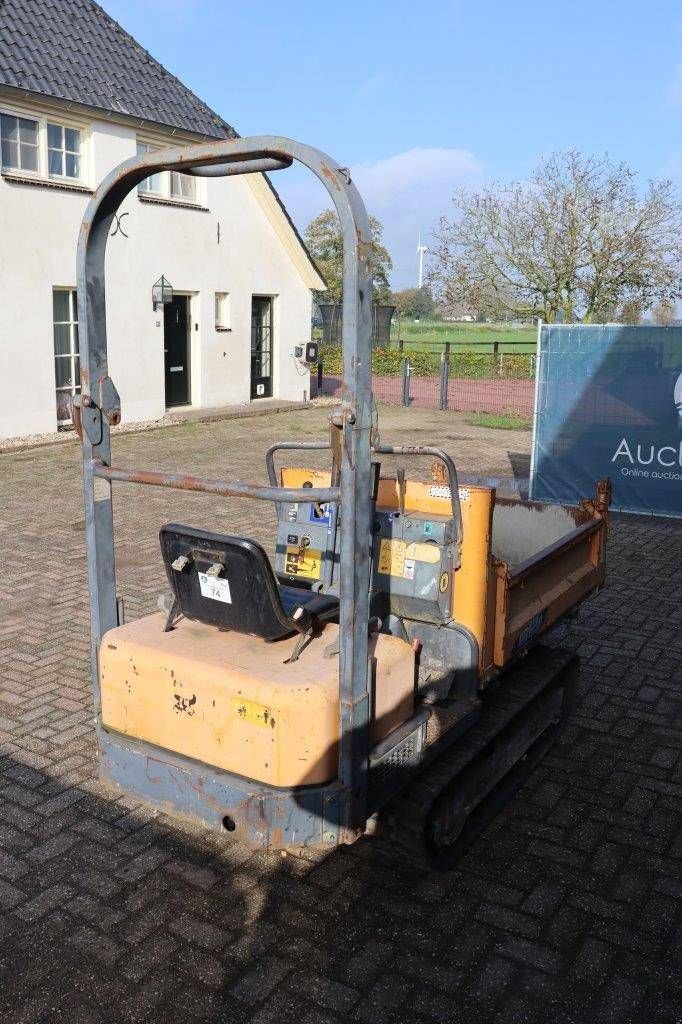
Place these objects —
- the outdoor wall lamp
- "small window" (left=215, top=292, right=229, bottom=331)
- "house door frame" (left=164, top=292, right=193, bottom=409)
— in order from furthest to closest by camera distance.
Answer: "small window" (left=215, top=292, right=229, bottom=331) → "house door frame" (left=164, top=292, right=193, bottom=409) → the outdoor wall lamp

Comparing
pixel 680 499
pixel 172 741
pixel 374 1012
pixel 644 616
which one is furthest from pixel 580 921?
pixel 680 499

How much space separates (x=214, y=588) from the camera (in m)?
3.54

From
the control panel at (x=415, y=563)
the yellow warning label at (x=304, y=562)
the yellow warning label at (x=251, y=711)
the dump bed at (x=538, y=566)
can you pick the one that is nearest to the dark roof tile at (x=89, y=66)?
the dump bed at (x=538, y=566)

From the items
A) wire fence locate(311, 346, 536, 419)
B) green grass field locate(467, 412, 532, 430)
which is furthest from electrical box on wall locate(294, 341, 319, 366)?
green grass field locate(467, 412, 532, 430)

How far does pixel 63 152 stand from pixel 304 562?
13086 mm

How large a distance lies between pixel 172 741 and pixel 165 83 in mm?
17130

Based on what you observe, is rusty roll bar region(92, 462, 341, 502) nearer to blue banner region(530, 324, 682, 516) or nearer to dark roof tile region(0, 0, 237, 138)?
blue banner region(530, 324, 682, 516)

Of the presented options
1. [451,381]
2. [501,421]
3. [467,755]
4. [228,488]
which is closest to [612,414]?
[467,755]

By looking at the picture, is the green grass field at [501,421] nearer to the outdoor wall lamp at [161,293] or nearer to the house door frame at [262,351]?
the house door frame at [262,351]

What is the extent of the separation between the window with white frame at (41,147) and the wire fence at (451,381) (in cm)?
881

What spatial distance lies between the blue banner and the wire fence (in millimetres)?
9665

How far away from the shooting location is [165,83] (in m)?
17.7

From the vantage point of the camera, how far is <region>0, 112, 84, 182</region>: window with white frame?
14.4 metres

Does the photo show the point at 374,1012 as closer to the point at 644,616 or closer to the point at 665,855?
the point at 665,855
